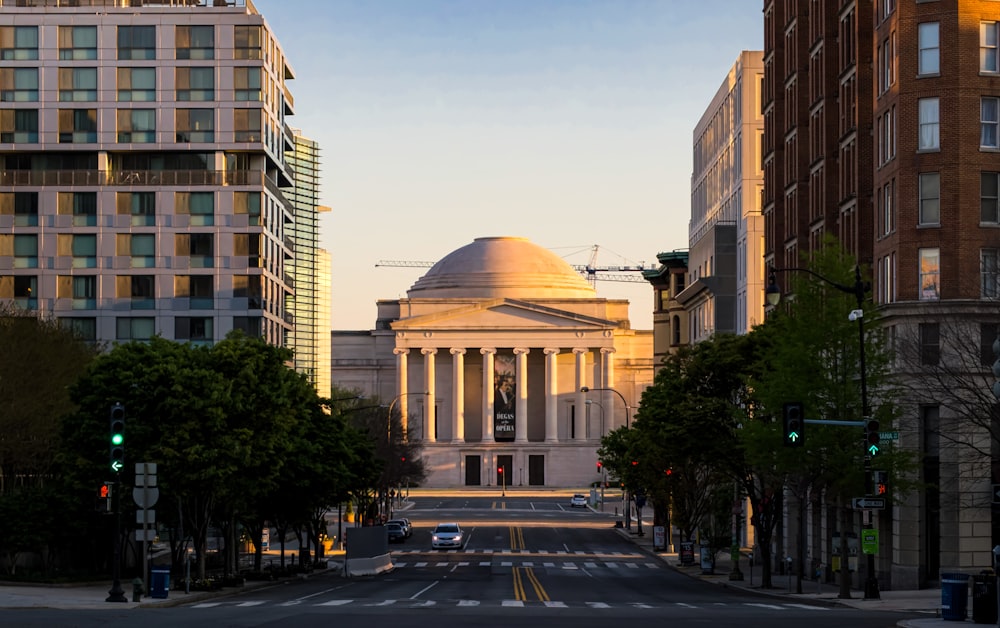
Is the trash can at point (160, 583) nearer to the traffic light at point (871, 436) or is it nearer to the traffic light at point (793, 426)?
the traffic light at point (793, 426)

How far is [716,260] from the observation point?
101 metres

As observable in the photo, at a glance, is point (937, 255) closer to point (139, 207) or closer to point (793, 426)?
point (793, 426)

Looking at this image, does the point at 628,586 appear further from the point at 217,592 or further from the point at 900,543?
the point at 217,592

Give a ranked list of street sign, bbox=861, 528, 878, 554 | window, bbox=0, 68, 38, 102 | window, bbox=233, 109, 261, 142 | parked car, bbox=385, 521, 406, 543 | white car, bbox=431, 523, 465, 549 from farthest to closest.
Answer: parked car, bbox=385, 521, 406, 543 → window, bbox=233, 109, 261, 142 → white car, bbox=431, 523, 465, 549 → window, bbox=0, 68, 38, 102 → street sign, bbox=861, 528, 878, 554

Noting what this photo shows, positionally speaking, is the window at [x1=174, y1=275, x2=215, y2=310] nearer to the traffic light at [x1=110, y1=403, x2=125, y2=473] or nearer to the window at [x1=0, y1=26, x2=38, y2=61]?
the window at [x1=0, y1=26, x2=38, y2=61]

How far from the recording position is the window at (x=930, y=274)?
53500 mm

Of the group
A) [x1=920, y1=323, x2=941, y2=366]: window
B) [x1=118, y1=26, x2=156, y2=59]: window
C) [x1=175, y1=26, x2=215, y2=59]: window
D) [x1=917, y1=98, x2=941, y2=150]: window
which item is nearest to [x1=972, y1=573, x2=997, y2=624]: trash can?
[x1=920, y1=323, x2=941, y2=366]: window

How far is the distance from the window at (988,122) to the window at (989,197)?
106 centimetres

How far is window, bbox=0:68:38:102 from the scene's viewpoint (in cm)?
9250

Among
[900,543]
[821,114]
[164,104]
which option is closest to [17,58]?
[164,104]

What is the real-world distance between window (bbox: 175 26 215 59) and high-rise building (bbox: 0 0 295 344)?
0.08m

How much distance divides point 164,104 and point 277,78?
880 centimetres

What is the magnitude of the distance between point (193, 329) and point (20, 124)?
16.0m

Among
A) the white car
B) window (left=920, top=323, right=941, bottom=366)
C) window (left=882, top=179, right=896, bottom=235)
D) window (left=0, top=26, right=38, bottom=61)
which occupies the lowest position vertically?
the white car
